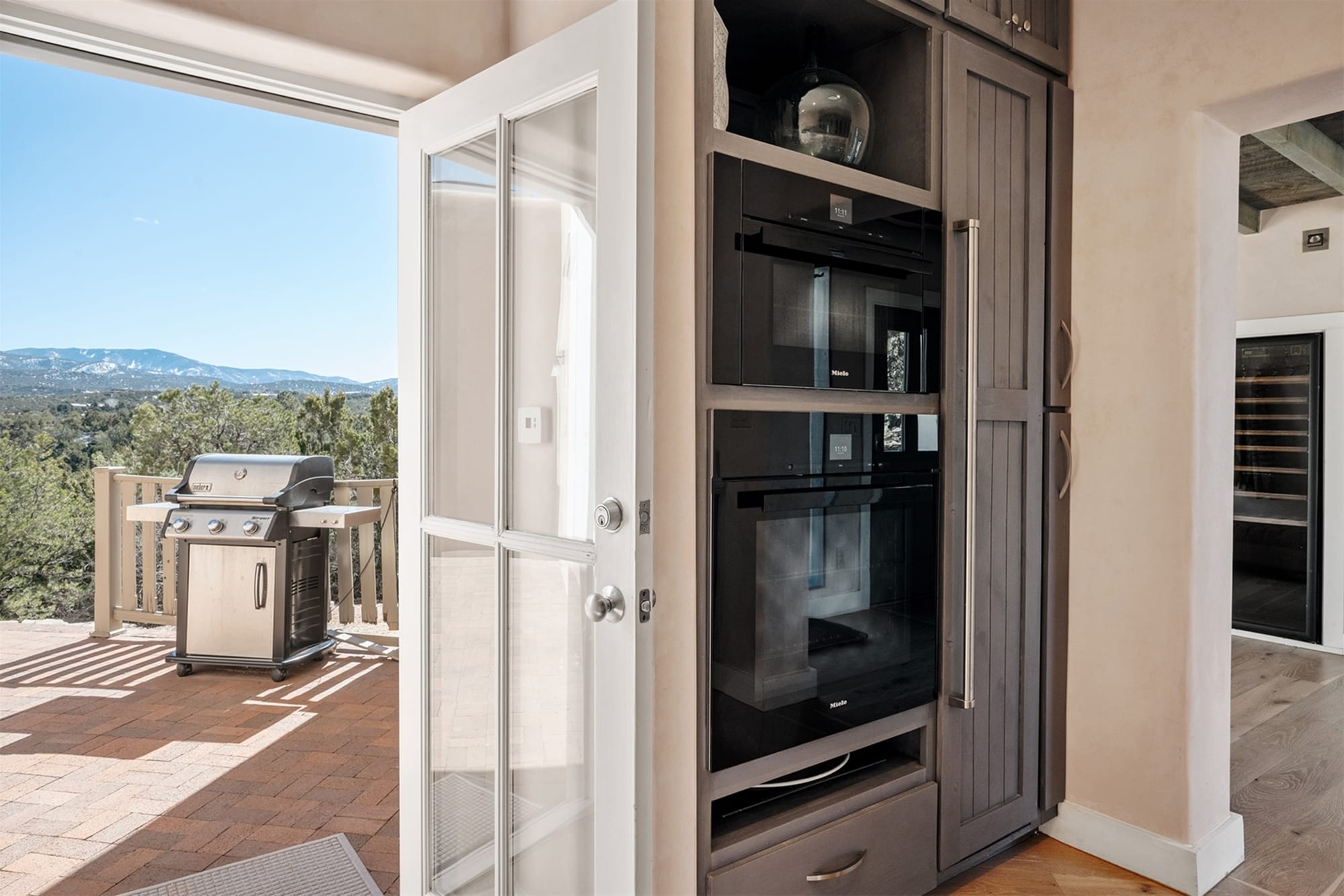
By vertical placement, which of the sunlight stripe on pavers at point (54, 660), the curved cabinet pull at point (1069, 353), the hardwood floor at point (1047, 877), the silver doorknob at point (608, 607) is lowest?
the hardwood floor at point (1047, 877)

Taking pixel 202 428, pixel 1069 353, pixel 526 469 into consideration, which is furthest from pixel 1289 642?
pixel 202 428

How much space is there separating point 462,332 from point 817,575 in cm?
96

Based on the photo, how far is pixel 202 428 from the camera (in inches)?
171

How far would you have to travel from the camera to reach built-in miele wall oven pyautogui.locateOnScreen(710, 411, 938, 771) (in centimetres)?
150

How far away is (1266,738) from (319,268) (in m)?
5.35

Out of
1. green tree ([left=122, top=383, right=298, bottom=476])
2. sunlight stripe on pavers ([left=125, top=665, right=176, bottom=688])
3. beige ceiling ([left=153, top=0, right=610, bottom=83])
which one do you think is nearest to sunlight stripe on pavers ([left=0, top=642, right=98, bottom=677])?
sunlight stripe on pavers ([left=125, top=665, right=176, bottom=688])

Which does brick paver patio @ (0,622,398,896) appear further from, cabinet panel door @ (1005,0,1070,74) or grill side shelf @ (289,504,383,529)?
cabinet panel door @ (1005,0,1070,74)

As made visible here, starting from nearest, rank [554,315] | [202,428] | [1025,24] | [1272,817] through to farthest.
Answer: [554,315] < [1025,24] < [1272,817] < [202,428]

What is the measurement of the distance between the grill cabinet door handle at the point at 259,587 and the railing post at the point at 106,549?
3.74 feet

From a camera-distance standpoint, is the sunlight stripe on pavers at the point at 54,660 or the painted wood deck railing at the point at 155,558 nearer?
the sunlight stripe on pavers at the point at 54,660

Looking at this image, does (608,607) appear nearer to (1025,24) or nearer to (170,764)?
(1025,24)

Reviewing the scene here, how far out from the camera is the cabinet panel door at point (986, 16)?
1.86 meters

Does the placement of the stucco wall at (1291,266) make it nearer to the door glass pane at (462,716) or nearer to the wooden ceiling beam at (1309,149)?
the wooden ceiling beam at (1309,149)

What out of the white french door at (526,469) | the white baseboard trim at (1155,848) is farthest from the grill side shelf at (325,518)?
the white baseboard trim at (1155,848)
